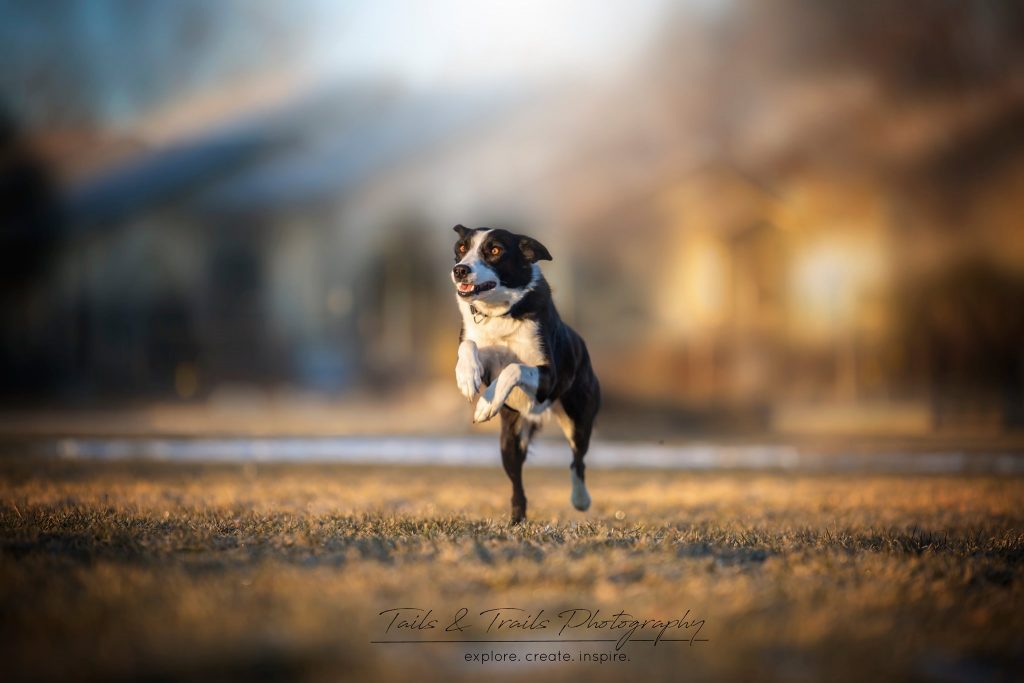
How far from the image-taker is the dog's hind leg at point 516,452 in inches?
345

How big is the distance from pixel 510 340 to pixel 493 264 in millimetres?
631

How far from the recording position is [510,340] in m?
8.50

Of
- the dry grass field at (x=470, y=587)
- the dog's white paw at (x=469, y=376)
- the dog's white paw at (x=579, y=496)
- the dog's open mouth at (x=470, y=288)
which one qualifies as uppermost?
the dog's open mouth at (x=470, y=288)

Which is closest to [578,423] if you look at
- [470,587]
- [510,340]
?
[510,340]

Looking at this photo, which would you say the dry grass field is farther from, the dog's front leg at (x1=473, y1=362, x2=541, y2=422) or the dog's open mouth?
the dog's open mouth

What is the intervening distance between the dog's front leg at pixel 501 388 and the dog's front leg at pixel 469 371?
105 mm

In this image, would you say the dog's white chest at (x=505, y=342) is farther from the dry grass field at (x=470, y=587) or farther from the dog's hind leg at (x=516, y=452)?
the dry grass field at (x=470, y=587)

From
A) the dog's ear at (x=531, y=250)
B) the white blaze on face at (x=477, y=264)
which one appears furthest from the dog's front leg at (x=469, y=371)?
the dog's ear at (x=531, y=250)

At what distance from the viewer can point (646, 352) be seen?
30.1 m

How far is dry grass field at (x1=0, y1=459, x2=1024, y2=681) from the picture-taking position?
430 cm

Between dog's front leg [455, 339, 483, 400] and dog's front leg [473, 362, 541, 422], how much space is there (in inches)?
4.1

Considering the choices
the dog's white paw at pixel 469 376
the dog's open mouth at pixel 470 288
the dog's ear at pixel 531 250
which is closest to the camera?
the dog's white paw at pixel 469 376

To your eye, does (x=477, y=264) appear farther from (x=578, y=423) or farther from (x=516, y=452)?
(x=578, y=423)

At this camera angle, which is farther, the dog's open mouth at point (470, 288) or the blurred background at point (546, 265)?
the blurred background at point (546, 265)
